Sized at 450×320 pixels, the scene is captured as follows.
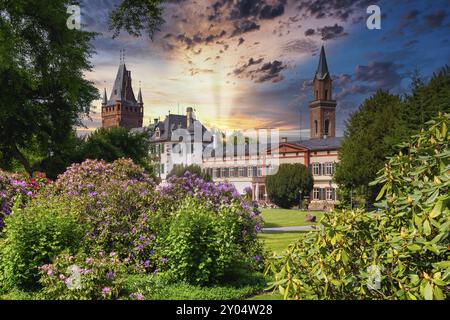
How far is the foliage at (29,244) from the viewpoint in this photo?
24.9ft

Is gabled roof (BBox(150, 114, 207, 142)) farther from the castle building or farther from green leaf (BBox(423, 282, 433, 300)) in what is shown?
green leaf (BBox(423, 282, 433, 300))

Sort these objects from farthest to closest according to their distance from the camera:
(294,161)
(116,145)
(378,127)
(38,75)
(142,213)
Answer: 1. (294,161)
2. (378,127)
3. (116,145)
4. (38,75)
5. (142,213)

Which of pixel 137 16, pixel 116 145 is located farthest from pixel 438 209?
pixel 116 145

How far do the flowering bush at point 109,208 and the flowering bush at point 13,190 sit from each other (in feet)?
1.40

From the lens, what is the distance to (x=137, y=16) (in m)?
12.7

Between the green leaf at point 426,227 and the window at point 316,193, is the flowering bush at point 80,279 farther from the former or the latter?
the window at point 316,193

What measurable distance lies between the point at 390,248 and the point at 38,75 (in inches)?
679

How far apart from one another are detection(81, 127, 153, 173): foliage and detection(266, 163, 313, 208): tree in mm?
18407

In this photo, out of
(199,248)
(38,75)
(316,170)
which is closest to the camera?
(199,248)

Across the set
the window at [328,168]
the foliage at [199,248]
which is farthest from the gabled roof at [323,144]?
the foliage at [199,248]

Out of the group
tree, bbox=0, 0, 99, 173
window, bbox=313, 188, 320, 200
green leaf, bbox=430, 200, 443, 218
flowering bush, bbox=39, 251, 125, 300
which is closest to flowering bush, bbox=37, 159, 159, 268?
flowering bush, bbox=39, 251, 125, 300

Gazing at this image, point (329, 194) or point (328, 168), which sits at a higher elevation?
point (328, 168)

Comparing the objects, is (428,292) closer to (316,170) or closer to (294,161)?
(316,170)

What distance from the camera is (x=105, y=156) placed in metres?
22.4
